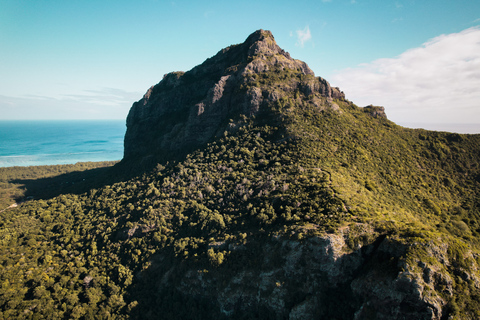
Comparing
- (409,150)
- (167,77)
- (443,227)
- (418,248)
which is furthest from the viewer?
(167,77)

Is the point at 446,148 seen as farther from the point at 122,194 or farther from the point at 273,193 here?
the point at 122,194

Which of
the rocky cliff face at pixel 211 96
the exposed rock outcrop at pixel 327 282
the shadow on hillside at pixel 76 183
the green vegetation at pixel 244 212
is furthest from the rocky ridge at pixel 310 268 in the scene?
the shadow on hillside at pixel 76 183

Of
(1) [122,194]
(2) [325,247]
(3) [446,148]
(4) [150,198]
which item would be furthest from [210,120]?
(3) [446,148]

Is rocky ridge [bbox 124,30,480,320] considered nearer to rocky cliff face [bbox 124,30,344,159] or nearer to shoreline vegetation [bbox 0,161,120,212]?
→ rocky cliff face [bbox 124,30,344,159]

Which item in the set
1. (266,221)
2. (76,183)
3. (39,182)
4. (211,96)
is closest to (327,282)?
(266,221)

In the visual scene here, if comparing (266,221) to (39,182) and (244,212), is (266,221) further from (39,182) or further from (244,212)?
(39,182)
